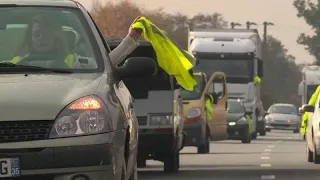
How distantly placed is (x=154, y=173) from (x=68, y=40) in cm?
914

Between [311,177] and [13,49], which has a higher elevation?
[13,49]

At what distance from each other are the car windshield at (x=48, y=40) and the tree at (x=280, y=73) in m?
150

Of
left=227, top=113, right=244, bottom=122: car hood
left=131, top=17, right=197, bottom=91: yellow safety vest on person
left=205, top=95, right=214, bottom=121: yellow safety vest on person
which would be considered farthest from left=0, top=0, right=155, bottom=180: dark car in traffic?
left=227, top=113, right=244, bottom=122: car hood

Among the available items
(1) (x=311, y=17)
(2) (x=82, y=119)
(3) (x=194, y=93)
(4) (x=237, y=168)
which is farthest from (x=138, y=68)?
(1) (x=311, y=17)

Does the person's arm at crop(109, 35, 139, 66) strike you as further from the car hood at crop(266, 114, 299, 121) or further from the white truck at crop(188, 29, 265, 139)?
the car hood at crop(266, 114, 299, 121)

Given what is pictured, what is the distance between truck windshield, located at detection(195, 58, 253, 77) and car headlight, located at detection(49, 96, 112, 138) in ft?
92.6

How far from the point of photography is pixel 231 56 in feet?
120

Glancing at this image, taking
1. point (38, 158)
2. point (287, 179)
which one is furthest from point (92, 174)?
point (287, 179)

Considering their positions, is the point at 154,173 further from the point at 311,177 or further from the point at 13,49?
the point at 13,49

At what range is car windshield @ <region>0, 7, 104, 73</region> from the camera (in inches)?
338

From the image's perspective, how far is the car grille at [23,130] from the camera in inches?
299

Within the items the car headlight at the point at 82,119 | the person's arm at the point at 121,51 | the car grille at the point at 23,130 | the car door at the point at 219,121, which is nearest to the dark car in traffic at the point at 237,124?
the car door at the point at 219,121

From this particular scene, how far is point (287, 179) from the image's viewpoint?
52.3 feet

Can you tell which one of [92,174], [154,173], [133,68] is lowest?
[154,173]
